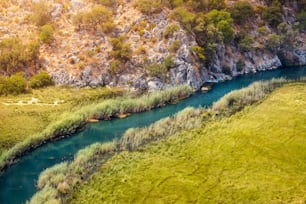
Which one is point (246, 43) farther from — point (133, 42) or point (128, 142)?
point (128, 142)

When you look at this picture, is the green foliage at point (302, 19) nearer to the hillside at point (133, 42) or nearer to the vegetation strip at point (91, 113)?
the hillside at point (133, 42)

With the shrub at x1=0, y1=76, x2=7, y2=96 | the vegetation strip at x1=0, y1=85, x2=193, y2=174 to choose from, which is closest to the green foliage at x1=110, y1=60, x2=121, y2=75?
the vegetation strip at x1=0, y1=85, x2=193, y2=174

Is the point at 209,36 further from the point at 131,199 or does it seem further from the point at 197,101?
the point at 131,199

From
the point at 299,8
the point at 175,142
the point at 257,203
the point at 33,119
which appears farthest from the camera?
the point at 299,8

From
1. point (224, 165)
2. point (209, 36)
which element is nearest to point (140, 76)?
point (209, 36)

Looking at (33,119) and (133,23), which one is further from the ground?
(133,23)

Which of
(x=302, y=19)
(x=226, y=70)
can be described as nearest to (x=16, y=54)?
(x=226, y=70)

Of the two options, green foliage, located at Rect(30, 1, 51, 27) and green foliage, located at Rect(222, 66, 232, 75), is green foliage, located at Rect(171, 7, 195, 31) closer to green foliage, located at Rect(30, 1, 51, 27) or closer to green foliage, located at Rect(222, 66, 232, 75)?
green foliage, located at Rect(222, 66, 232, 75)
